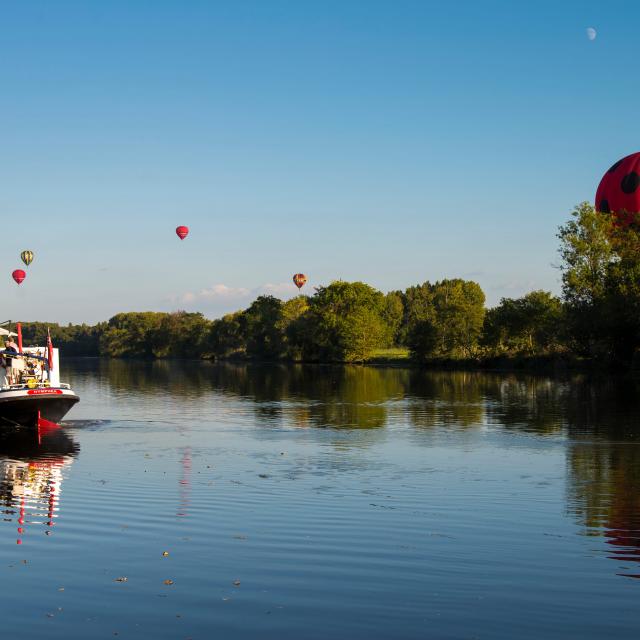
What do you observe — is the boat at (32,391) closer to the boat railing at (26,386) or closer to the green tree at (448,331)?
the boat railing at (26,386)

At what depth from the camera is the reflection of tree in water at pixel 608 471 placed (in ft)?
46.5

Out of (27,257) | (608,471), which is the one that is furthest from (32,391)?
(27,257)

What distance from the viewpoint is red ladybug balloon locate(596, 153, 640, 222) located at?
6594 cm

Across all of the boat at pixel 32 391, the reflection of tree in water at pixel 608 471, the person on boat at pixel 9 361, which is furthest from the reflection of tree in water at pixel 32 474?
the reflection of tree in water at pixel 608 471

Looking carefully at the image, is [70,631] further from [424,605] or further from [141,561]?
[424,605]

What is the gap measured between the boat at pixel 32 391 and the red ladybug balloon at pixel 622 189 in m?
47.7

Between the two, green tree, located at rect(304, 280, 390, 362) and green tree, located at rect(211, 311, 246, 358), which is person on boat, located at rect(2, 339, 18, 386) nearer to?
green tree, located at rect(304, 280, 390, 362)

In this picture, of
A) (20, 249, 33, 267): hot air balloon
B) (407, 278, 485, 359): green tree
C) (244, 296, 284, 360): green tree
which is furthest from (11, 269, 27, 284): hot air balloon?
(244, 296, 284, 360): green tree

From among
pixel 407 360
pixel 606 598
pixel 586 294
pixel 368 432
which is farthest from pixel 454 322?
pixel 606 598

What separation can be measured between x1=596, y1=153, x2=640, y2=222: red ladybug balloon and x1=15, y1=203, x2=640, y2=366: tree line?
Result: 0.92 metres

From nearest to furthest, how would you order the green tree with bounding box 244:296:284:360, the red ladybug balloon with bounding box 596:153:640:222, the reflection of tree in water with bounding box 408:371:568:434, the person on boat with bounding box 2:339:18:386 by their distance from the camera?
the person on boat with bounding box 2:339:18:386, the reflection of tree in water with bounding box 408:371:568:434, the red ladybug balloon with bounding box 596:153:640:222, the green tree with bounding box 244:296:284:360

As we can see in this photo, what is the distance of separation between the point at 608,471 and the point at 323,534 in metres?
11.0

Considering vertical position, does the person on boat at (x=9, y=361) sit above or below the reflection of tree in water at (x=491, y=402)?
above

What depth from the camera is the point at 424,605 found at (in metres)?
10.1
